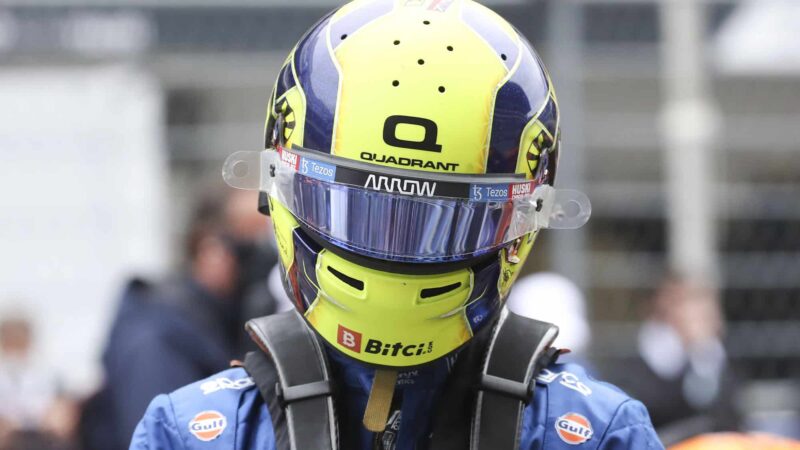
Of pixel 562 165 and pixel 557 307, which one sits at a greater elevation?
pixel 562 165

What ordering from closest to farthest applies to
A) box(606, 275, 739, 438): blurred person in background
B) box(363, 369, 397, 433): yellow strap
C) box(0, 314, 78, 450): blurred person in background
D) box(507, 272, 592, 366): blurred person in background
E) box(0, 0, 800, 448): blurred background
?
box(363, 369, 397, 433): yellow strap → box(0, 314, 78, 450): blurred person in background → box(507, 272, 592, 366): blurred person in background → box(606, 275, 739, 438): blurred person in background → box(0, 0, 800, 448): blurred background

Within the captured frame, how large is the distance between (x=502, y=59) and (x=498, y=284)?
0.39 metres

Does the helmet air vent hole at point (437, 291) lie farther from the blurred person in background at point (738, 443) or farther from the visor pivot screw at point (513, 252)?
the blurred person in background at point (738, 443)

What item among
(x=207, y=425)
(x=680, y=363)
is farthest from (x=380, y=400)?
(x=680, y=363)

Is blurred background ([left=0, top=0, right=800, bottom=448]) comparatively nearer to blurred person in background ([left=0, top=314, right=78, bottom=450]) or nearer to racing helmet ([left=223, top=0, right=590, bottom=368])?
blurred person in background ([left=0, top=314, right=78, bottom=450])

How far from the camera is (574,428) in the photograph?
2416 mm

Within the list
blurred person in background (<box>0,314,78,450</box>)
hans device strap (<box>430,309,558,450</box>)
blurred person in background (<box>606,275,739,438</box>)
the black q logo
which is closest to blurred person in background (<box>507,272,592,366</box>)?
blurred person in background (<box>606,275,739,438</box>)

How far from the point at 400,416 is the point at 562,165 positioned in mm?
5155

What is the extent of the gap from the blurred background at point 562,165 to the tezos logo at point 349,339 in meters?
5.19

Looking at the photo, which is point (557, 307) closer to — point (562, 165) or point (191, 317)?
point (191, 317)

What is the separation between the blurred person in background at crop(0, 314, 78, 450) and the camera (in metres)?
5.15

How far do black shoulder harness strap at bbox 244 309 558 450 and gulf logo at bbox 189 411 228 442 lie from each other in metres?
0.09

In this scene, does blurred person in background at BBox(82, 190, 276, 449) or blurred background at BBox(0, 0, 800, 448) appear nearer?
blurred person in background at BBox(82, 190, 276, 449)

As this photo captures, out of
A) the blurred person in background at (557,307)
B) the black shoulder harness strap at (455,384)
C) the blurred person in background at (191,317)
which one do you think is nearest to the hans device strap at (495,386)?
the black shoulder harness strap at (455,384)
